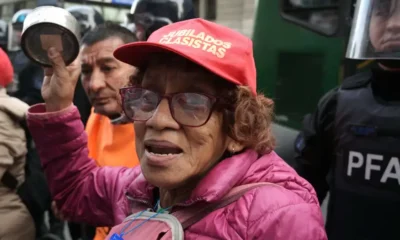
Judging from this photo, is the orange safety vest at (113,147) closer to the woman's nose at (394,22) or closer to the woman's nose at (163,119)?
the woman's nose at (163,119)

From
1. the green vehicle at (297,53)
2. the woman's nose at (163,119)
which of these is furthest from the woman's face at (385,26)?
the green vehicle at (297,53)

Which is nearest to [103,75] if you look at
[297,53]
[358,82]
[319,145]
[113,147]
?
[113,147]

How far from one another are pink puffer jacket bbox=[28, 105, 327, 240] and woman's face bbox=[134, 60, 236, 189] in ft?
0.20

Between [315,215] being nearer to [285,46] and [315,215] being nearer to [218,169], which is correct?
[218,169]

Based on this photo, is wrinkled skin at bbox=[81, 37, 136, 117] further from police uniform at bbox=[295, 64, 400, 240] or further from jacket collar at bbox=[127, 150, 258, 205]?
jacket collar at bbox=[127, 150, 258, 205]

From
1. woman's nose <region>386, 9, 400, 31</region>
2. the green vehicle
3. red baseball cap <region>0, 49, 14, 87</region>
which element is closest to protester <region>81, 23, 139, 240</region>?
red baseball cap <region>0, 49, 14, 87</region>

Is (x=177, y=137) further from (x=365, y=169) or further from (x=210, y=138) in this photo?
(x=365, y=169)

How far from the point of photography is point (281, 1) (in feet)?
14.2

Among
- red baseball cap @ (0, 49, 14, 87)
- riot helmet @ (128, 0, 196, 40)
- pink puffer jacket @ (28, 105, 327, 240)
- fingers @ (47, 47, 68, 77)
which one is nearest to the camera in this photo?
pink puffer jacket @ (28, 105, 327, 240)

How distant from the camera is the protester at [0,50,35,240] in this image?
8.61 ft

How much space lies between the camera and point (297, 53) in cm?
421

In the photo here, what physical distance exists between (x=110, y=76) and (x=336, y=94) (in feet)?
3.50

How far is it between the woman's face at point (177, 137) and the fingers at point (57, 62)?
490mm

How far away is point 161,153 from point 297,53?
296 cm
